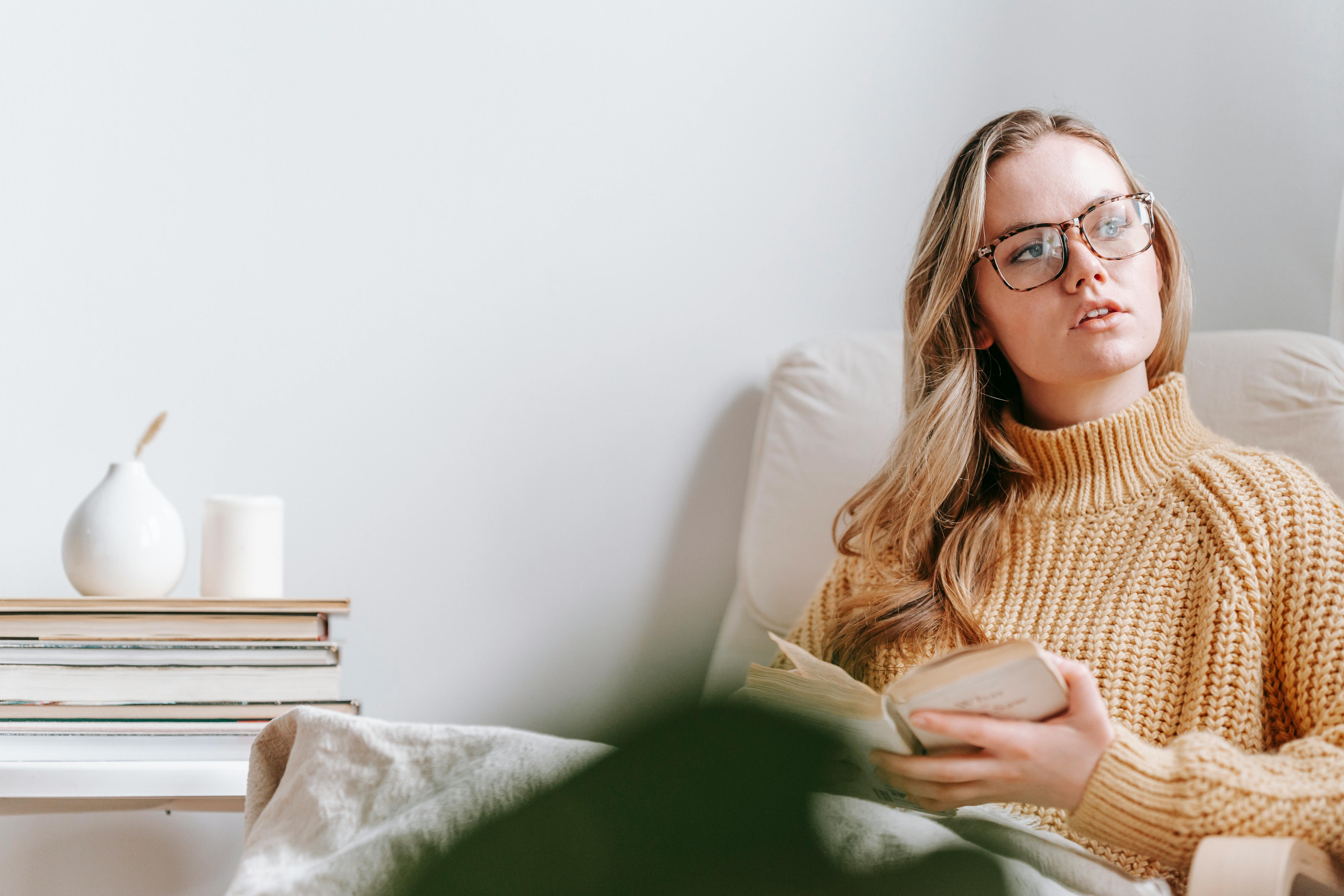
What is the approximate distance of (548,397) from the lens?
4.52 ft

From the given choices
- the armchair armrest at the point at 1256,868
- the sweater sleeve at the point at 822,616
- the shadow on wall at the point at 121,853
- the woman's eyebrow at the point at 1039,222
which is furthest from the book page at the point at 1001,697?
the shadow on wall at the point at 121,853

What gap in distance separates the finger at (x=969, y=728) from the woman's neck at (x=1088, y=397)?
1.44 ft

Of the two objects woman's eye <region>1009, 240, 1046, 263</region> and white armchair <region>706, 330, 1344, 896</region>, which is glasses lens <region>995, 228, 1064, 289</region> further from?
white armchair <region>706, 330, 1344, 896</region>

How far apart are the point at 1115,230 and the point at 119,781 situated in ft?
3.58

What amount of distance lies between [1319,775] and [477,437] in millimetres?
1024

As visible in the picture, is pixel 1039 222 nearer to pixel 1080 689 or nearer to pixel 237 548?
pixel 1080 689

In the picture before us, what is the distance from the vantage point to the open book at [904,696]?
58 centimetres

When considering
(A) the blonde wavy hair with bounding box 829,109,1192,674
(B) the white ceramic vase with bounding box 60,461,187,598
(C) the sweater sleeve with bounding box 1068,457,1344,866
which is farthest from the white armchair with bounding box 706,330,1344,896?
(B) the white ceramic vase with bounding box 60,461,187,598

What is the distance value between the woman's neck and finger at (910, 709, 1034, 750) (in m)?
0.44

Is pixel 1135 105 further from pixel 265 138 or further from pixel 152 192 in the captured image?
pixel 152 192

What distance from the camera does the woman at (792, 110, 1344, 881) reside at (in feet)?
2.17

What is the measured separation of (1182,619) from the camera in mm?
853

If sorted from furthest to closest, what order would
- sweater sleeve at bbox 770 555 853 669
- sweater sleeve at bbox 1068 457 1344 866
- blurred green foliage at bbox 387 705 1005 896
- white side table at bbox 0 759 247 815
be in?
sweater sleeve at bbox 770 555 853 669 → white side table at bbox 0 759 247 815 → sweater sleeve at bbox 1068 457 1344 866 → blurred green foliage at bbox 387 705 1005 896

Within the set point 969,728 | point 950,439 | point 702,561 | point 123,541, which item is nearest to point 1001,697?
point 969,728
